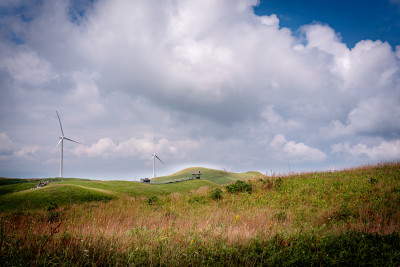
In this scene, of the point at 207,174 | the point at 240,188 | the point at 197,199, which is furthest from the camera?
the point at 207,174

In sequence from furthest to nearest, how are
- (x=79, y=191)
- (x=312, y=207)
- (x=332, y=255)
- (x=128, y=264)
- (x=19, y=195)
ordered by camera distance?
(x=79, y=191), (x=19, y=195), (x=312, y=207), (x=332, y=255), (x=128, y=264)

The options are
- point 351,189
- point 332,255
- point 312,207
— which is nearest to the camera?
point 332,255

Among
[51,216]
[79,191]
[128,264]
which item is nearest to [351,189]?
[128,264]

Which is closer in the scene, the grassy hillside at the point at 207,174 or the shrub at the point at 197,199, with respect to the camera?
the shrub at the point at 197,199

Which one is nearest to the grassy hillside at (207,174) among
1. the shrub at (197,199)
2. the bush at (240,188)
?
the bush at (240,188)

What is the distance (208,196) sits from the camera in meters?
21.9

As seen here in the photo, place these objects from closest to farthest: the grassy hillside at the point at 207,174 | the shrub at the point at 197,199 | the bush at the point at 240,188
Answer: the shrub at the point at 197,199 < the bush at the point at 240,188 < the grassy hillside at the point at 207,174

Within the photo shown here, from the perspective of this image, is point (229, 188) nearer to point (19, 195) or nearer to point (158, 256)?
point (158, 256)

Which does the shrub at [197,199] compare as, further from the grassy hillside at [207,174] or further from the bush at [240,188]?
the grassy hillside at [207,174]

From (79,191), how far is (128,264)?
19.5 meters

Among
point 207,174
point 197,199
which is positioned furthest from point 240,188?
point 207,174

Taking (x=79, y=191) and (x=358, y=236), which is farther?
(x=79, y=191)

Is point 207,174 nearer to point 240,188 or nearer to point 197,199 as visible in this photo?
point 240,188

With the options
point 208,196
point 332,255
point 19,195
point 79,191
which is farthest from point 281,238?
point 19,195
